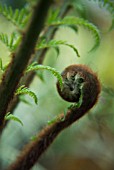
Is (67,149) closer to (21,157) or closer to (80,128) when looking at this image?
(80,128)

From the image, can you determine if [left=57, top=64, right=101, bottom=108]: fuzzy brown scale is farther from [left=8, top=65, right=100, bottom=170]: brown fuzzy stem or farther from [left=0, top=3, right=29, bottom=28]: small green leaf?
[left=0, top=3, right=29, bottom=28]: small green leaf

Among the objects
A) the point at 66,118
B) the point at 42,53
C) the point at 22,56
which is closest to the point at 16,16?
the point at 22,56

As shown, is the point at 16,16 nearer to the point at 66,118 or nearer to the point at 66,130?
the point at 66,118

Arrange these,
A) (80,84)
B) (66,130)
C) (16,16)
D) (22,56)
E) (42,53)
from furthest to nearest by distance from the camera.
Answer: (66,130) < (42,53) < (80,84) < (16,16) < (22,56)

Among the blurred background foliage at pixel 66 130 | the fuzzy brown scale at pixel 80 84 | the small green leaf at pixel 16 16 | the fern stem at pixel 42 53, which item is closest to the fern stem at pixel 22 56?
the small green leaf at pixel 16 16

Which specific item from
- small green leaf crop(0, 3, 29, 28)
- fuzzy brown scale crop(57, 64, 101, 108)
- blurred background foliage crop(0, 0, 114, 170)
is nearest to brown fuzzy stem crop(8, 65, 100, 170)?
fuzzy brown scale crop(57, 64, 101, 108)
